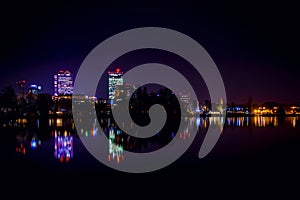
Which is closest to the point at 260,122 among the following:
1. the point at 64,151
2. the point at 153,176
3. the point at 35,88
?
the point at 64,151

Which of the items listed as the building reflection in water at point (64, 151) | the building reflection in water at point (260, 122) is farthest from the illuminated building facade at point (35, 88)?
the building reflection in water at point (64, 151)

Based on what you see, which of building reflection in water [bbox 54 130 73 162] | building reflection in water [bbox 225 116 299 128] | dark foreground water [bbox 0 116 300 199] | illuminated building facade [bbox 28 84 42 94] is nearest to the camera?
dark foreground water [bbox 0 116 300 199]

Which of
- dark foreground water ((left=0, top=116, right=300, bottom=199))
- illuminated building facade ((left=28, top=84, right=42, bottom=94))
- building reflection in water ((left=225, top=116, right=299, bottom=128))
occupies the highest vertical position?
illuminated building facade ((left=28, top=84, right=42, bottom=94))

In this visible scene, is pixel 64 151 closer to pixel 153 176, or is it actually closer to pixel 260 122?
pixel 153 176

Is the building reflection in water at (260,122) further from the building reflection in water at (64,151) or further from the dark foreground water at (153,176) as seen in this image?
the building reflection in water at (64,151)

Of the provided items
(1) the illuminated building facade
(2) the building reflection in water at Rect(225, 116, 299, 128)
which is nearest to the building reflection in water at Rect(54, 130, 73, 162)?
(2) the building reflection in water at Rect(225, 116, 299, 128)

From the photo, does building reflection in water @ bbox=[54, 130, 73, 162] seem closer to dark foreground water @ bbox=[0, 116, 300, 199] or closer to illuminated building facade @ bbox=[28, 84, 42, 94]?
dark foreground water @ bbox=[0, 116, 300, 199]

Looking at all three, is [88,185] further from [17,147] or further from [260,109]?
[260,109]

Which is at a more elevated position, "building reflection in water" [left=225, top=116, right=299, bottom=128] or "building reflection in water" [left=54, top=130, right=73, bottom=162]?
"building reflection in water" [left=54, top=130, right=73, bottom=162]

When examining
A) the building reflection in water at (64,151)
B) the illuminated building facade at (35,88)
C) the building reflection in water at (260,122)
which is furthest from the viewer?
the illuminated building facade at (35,88)

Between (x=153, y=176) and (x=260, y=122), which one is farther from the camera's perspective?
(x=260, y=122)

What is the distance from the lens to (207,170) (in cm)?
1265

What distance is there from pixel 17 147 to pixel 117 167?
29.4ft

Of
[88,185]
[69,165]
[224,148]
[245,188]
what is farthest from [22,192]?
[224,148]
